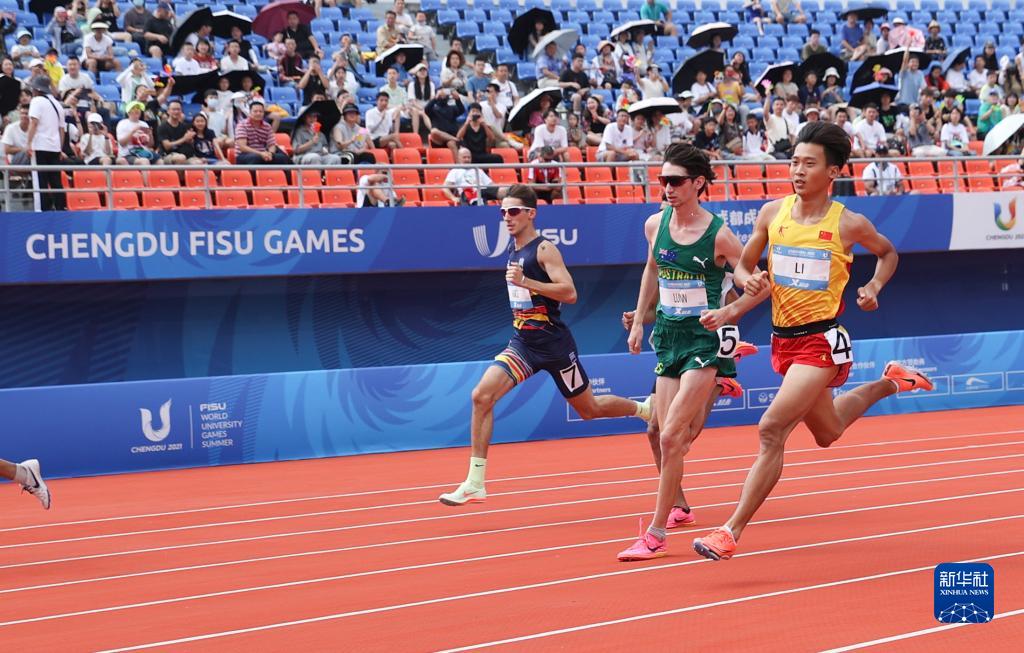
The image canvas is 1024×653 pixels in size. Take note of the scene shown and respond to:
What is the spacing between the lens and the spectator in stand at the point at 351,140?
2003 centimetres

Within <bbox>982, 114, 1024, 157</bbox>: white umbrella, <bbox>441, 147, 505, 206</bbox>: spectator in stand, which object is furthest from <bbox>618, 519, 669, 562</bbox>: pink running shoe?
<bbox>982, 114, 1024, 157</bbox>: white umbrella

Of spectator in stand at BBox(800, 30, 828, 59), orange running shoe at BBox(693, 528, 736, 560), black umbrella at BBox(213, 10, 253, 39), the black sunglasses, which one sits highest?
black umbrella at BBox(213, 10, 253, 39)

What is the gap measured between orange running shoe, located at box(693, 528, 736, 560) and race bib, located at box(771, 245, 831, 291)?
4.64 ft

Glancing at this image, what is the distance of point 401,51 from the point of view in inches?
884

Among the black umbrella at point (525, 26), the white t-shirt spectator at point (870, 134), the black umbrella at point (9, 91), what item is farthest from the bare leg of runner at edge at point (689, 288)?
the black umbrella at point (525, 26)

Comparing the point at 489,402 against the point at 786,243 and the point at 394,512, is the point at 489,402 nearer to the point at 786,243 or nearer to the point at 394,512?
the point at 394,512

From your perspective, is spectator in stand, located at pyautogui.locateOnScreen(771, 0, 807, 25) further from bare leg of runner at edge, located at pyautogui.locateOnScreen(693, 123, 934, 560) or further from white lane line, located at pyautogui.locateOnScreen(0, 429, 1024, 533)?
bare leg of runner at edge, located at pyautogui.locateOnScreen(693, 123, 934, 560)

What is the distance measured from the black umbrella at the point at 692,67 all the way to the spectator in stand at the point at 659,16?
247 centimetres

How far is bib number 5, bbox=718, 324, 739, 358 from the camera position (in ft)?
29.3

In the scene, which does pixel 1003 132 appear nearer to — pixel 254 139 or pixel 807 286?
pixel 254 139

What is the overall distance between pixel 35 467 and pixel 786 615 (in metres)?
5.59

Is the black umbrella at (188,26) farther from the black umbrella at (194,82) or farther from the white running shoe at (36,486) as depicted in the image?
the white running shoe at (36,486)

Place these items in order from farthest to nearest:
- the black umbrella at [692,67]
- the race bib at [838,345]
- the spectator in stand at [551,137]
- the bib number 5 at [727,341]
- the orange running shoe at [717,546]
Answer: the black umbrella at [692,67]
the spectator in stand at [551,137]
the bib number 5 at [727,341]
the race bib at [838,345]
the orange running shoe at [717,546]

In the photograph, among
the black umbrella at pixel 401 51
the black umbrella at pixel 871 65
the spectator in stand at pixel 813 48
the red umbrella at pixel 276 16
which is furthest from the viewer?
the black umbrella at pixel 871 65
